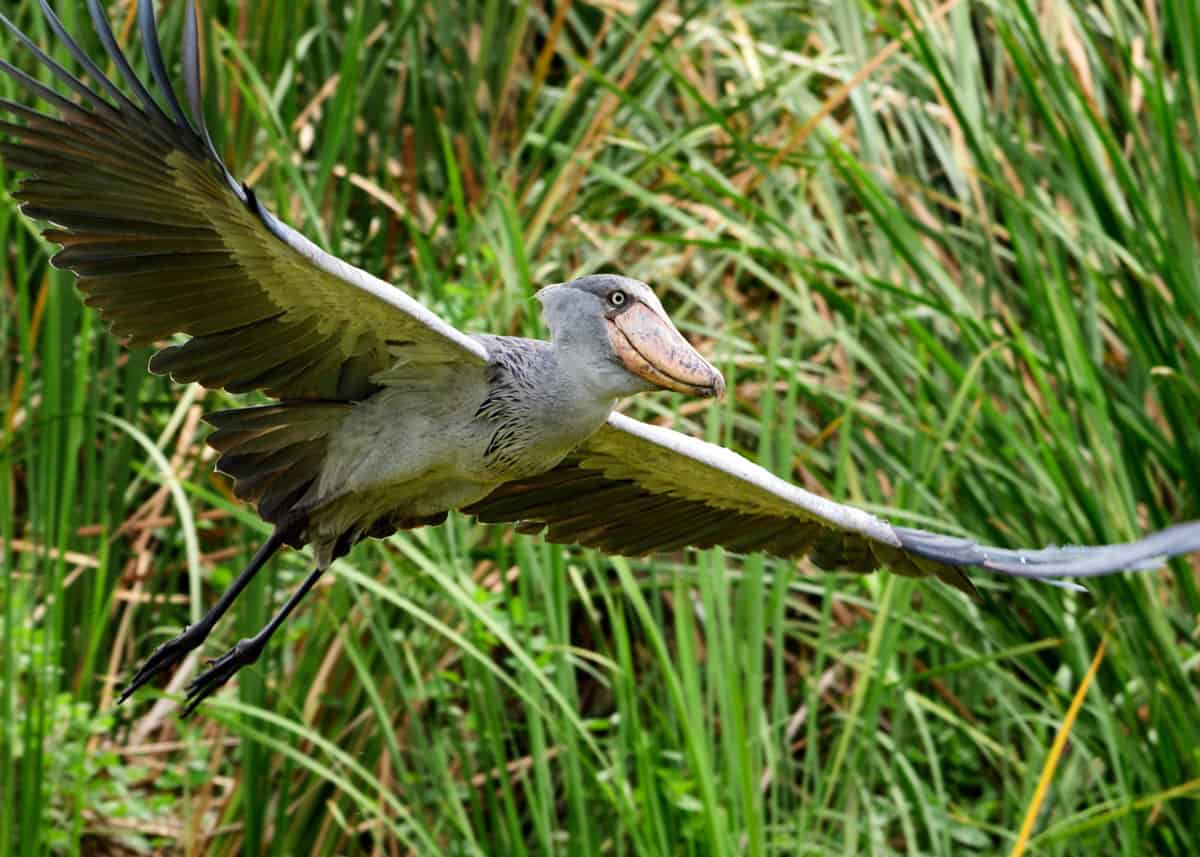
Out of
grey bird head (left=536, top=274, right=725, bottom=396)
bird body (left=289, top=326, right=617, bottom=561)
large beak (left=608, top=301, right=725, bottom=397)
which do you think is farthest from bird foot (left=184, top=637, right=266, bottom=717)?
large beak (left=608, top=301, right=725, bottom=397)

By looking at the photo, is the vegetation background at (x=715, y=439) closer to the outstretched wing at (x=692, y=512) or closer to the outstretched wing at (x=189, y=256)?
A: the outstretched wing at (x=692, y=512)

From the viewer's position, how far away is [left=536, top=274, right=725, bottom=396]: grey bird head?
3.33 metres

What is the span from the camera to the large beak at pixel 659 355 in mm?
3324

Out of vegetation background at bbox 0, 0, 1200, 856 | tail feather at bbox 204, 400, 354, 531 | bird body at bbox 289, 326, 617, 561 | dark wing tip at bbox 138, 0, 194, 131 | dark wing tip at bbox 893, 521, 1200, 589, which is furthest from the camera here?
vegetation background at bbox 0, 0, 1200, 856

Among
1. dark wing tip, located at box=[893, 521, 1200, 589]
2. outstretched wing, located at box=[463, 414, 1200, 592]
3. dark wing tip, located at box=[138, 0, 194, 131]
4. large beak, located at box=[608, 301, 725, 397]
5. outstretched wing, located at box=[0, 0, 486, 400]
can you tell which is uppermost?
dark wing tip, located at box=[138, 0, 194, 131]

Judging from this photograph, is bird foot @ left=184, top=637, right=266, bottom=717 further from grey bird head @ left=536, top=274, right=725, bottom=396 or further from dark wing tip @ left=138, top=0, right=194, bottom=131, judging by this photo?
dark wing tip @ left=138, top=0, right=194, bottom=131

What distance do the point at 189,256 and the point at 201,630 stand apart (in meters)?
0.88

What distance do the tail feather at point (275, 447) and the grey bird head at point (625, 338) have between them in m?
0.47

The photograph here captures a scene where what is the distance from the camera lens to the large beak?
3324 millimetres

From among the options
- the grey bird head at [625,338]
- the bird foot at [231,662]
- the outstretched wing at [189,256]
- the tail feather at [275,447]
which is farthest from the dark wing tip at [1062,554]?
the bird foot at [231,662]

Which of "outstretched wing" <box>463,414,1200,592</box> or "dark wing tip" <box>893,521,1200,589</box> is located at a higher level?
"outstretched wing" <box>463,414,1200,592</box>

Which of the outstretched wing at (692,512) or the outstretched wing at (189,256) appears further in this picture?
the outstretched wing at (692,512)

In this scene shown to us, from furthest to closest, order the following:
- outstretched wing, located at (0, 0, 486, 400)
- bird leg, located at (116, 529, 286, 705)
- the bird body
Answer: bird leg, located at (116, 529, 286, 705) < the bird body < outstretched wing, located at (0, 0, 486, 400)

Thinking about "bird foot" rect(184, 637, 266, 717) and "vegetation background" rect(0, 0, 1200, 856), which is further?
"vegetation background" rect(0, 0, 1200, 856)
